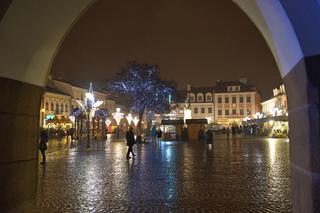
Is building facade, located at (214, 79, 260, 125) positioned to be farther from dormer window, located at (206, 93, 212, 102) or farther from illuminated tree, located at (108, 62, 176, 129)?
illuminated tree, located at (108, 62, 176, 129)

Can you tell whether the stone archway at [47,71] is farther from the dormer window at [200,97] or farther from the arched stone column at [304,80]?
the dormer window at [200,97]

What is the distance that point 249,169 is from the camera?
47.1 ft

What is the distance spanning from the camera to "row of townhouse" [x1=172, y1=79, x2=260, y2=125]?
336 ft

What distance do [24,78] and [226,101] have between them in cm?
10088

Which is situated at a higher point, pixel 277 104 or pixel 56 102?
pixel 56 102

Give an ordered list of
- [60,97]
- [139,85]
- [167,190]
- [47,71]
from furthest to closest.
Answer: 1. [60,97]
2. [139,85]
3. [167,190]
4. [47,71]

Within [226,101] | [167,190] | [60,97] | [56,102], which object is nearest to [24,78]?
[167,190]

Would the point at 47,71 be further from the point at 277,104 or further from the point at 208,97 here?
the point at 208,97

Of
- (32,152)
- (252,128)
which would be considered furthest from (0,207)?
(252,128)

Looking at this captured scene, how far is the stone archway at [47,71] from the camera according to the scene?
3531mm

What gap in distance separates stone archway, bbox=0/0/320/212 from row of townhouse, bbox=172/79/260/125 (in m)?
96.2

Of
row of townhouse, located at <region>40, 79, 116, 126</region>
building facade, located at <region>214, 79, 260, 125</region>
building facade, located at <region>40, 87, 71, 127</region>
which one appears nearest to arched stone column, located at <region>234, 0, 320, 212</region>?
row of townhouse, located at <region>40, 79, 116, 126</region>

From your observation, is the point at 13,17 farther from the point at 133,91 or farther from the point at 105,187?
the point at 133,91

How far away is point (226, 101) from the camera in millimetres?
103562
